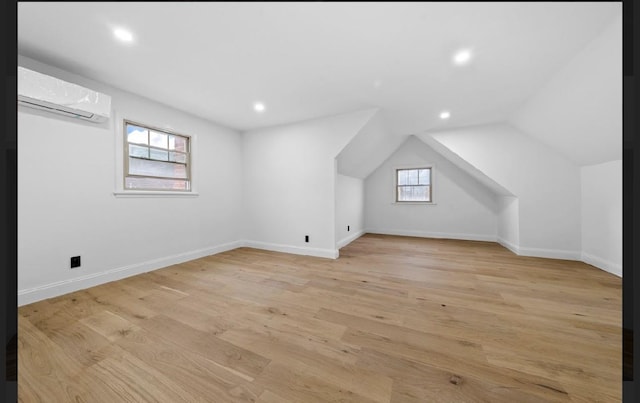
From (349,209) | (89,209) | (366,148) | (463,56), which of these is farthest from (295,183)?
(463,56)

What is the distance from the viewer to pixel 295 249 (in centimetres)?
344

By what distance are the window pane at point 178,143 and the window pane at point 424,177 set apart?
4.85 m

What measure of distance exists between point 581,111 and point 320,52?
255 centimetres

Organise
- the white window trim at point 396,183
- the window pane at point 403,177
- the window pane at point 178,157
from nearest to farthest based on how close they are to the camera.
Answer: the window pane at point 178,157 < the white window trim at point 396,183 < the window pane at point 403,177

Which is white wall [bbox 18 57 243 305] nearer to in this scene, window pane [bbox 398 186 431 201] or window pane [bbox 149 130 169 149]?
window pane [bbox 149 130 169 149]

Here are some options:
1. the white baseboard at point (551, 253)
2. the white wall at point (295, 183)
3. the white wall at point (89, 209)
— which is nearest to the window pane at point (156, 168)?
the white wall at point (89, 209)

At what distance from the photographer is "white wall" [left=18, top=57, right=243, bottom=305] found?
1.82m

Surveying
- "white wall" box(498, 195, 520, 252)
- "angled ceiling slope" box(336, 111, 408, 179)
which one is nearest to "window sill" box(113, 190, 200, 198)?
"angled ceiling slope" box(336, 111, 408, 179)

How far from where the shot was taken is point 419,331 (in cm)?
142

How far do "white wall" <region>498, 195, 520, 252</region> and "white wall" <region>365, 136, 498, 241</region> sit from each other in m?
0.22

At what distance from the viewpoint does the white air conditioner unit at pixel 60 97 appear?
166 cm

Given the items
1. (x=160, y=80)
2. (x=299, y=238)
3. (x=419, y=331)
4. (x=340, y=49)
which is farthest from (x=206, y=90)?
(x=419, y=331)

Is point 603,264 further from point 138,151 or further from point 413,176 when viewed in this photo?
point 138,151

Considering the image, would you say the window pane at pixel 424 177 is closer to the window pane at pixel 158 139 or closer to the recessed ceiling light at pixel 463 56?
the recessed ceiling light at pixel 463 56
